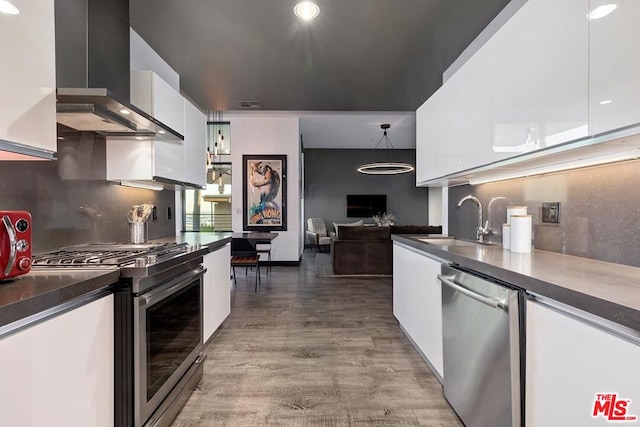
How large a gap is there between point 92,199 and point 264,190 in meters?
4.44

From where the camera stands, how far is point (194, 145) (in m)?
2.74

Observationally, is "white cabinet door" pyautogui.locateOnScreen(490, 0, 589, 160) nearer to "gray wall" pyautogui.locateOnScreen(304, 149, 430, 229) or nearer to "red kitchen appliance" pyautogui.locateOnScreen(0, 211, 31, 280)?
"red kitchen appliance" pyautogui.locateOnScreen(0, 211, 31, 280)

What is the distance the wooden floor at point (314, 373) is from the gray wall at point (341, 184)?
→ 622 cm

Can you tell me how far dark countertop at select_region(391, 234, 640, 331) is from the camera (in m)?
0.78

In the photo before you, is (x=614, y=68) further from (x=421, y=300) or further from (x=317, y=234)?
(x=317, y=234)

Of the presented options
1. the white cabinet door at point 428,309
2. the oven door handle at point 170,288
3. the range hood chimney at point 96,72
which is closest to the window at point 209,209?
Answer: the range hood chimney at point 96,72

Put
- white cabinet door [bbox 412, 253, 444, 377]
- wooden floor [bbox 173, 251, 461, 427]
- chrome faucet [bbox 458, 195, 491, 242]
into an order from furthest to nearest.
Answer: chrome faucet [bbox 458, 195, 491, 242] < white cabinet door [bbox 412, 253, 444, 377] < wooden floor [bbox 173, 251, 461, 427]

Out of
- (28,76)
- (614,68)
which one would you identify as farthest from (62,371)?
(614,68)

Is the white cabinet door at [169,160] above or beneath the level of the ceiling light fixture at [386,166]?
beneath

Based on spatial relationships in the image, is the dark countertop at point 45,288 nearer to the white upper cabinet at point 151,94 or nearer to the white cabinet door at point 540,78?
the white upper cabinet at point 151,94

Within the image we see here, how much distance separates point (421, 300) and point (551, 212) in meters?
0.96

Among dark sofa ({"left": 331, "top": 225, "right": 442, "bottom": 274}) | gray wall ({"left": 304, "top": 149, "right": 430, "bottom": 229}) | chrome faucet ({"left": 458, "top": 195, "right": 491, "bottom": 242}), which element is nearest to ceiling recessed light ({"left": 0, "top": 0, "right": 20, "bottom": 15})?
chrome faucet ({"left": 458, "top": 195, "right": 491, "bottom": 242})

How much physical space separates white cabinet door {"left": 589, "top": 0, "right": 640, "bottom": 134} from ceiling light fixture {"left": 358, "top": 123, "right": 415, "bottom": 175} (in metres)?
5.60

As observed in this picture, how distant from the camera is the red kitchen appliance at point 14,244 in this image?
0.95 metres
